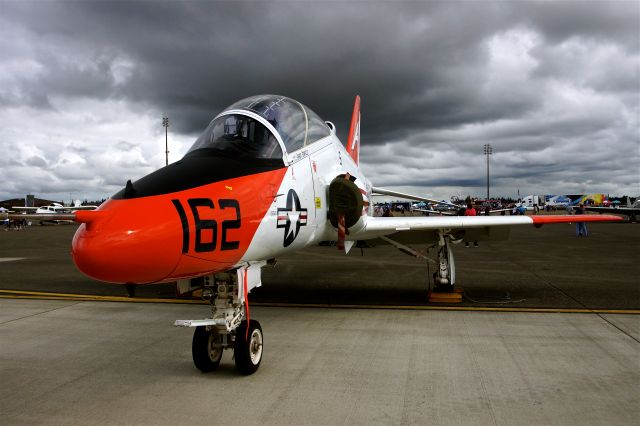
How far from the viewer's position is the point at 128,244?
2.95 m

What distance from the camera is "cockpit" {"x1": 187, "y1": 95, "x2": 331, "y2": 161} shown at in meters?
4.49

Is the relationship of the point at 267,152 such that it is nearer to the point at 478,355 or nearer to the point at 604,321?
the point at 478,355

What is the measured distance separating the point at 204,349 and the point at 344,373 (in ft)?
4.77

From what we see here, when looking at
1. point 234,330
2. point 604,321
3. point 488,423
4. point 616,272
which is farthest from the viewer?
point 616,272

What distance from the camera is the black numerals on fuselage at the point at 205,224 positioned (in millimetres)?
3264

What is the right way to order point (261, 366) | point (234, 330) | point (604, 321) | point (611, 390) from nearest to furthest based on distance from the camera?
point (611, 390) < point (234, 330) < point (261, 366) < point (604, 321)

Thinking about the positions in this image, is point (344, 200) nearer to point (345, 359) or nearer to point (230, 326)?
point (345, 359)

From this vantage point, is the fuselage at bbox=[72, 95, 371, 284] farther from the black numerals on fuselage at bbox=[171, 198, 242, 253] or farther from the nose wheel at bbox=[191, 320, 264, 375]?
the nose wheel at bbox=[191, 320, 264, 375]

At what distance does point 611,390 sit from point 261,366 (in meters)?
3.37

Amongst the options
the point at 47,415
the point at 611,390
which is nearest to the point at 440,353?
the point at 611,390

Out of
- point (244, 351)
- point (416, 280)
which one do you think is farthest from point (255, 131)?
point (416, 280)

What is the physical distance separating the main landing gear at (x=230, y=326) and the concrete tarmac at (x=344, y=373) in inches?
6.9

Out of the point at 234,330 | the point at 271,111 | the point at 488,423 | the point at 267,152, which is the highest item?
the point at 271,111

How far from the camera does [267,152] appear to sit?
4.59 m
